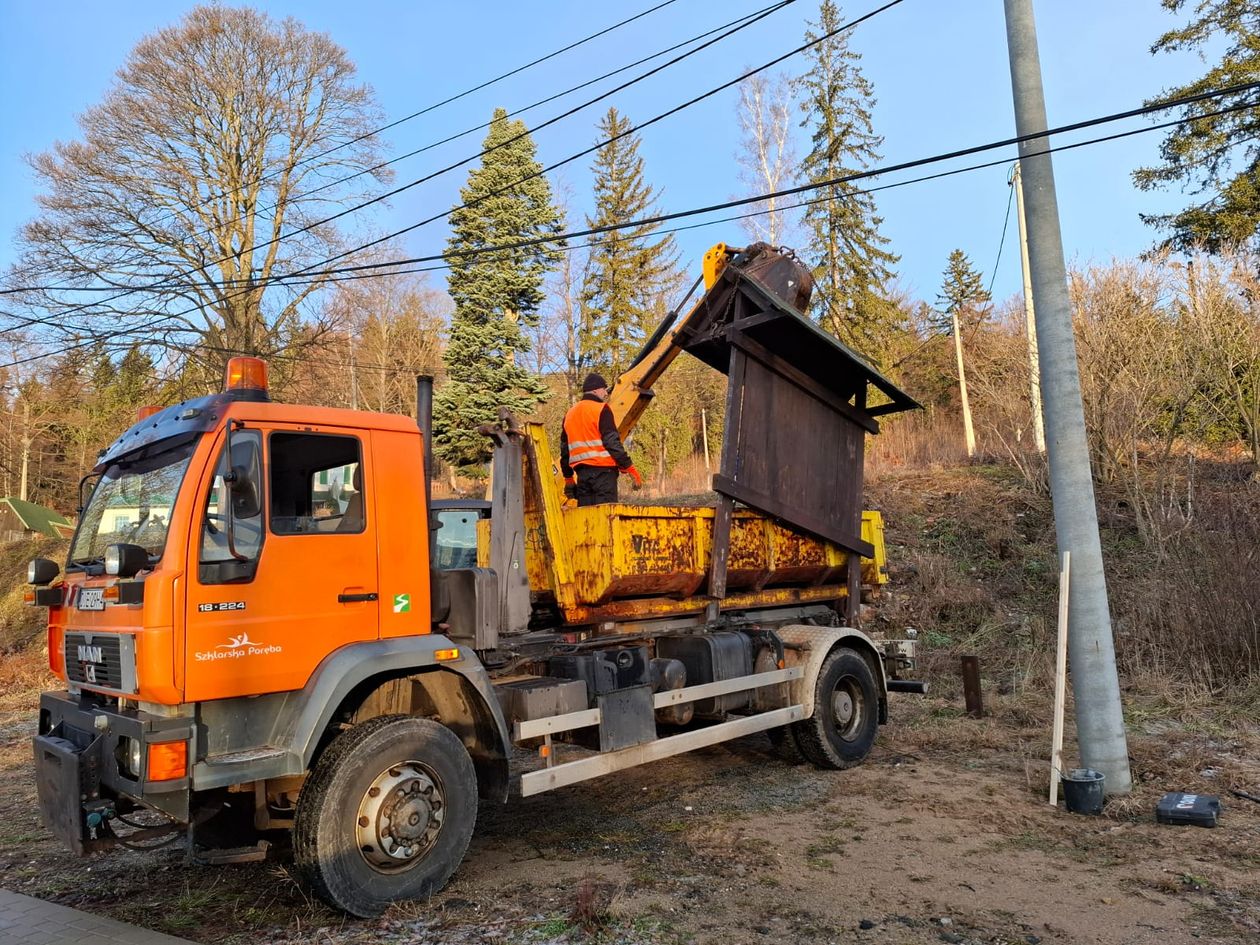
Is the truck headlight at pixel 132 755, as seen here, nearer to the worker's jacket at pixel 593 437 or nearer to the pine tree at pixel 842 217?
the worker's jacket at pixel 593 437

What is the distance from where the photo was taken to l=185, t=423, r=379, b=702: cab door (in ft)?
13.1

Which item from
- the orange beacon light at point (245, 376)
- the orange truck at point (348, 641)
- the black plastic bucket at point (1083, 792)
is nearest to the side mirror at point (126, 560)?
the orange truck at point (348, 641)

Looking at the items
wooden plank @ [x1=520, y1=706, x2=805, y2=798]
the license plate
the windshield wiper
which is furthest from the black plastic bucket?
the windshield wiper

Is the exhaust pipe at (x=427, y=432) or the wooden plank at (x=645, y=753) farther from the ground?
the exhaust pipe at (x=427, y=432)

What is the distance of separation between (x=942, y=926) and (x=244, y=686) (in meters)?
3.53

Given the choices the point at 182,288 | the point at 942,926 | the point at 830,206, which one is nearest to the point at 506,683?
the point at 942,926

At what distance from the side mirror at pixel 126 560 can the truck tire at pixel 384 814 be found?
1258 millimetres

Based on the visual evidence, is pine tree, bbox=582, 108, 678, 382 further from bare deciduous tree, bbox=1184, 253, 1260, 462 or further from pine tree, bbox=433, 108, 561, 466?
bare deciduous tree, bbox=1184, 253, 1260, 462

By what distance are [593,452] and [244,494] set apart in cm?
286

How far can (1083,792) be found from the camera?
573 cm

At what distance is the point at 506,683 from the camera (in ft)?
17.3

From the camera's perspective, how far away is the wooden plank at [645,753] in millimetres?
4953

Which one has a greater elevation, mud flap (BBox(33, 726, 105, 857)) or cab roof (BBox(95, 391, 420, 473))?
cab roof (BBox(95, 391, 420, 473))

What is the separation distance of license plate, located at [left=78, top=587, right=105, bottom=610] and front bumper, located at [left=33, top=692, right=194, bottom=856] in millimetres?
513
